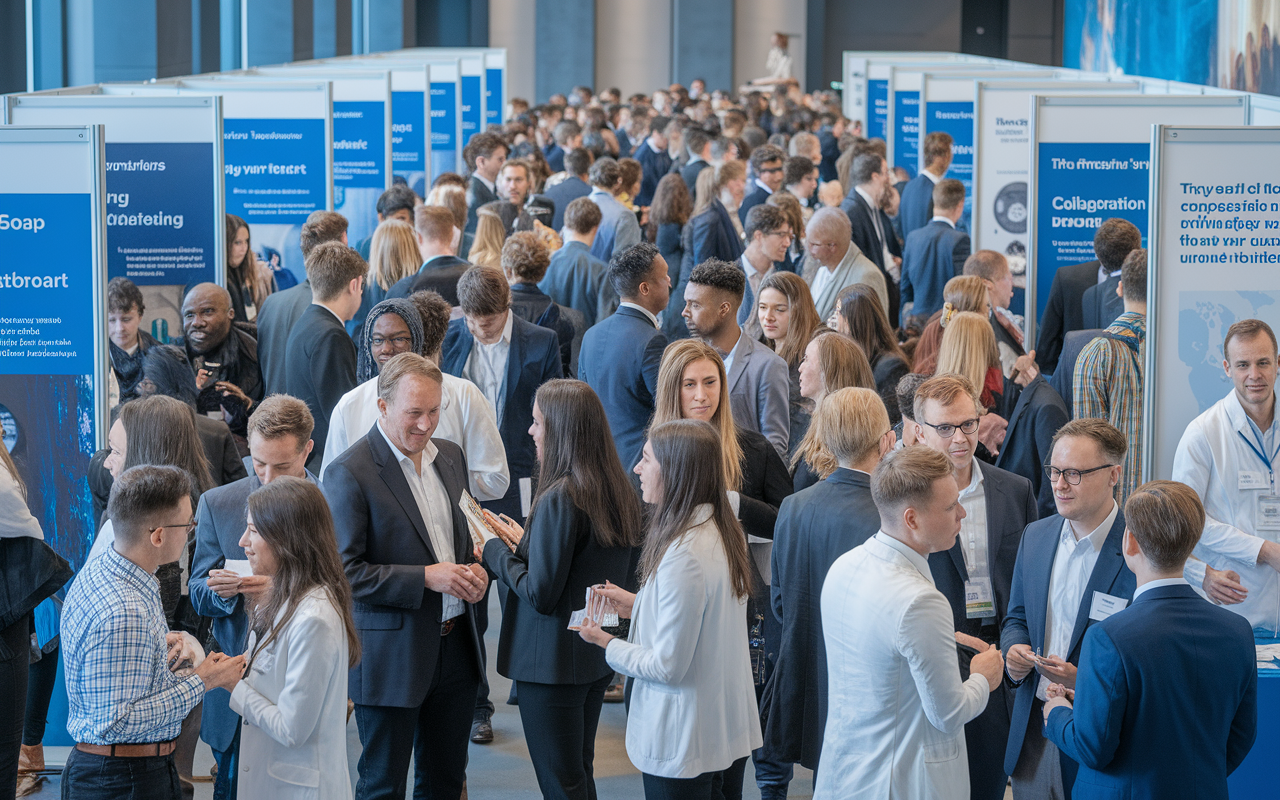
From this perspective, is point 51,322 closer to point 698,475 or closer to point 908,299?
point 698,475

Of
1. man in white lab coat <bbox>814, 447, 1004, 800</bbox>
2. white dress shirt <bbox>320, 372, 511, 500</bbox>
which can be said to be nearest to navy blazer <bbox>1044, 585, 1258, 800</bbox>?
man in white lab coat <bbox>814, 447, 1004, 800</bbox>

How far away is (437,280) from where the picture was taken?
618 cm

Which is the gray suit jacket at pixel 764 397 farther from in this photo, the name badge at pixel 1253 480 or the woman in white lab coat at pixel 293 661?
the woman in white lab coat at pixel 293 661

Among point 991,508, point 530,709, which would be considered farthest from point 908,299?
point 530,709

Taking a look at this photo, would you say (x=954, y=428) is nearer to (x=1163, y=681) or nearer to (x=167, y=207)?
(x=1163, y=681)

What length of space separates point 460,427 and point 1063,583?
2.02 m

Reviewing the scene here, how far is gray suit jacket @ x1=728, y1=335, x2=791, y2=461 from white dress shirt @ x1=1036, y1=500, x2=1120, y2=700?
1.45 m

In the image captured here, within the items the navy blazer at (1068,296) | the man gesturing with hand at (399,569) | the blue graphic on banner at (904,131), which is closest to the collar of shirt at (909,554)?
the man gesturing with hand at (399,569)

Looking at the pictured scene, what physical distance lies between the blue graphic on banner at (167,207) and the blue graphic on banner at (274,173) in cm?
167

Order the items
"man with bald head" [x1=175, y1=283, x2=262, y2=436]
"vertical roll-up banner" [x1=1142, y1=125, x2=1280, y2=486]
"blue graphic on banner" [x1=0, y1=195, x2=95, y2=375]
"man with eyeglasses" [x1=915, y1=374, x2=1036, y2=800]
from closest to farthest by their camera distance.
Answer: "man with eyeglasses" [x1=915, y1=374, x2=1036, y2=800]
"vertical roll-up banner" [x1=1142, y1=125, x2=1280, y2=486]
"blue graphic on banner" [x1=0, y1=195, x2=95, y2=375]
"man with bald head" [x1=175, y1=283, x2=262, y2=436]

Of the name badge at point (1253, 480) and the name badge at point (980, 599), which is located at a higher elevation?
the name badge at point (1253, 480)

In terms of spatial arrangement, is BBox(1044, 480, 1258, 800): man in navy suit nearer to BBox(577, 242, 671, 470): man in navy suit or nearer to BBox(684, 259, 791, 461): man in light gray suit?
BBox(684, 259, 791, 461): man in light gray suit

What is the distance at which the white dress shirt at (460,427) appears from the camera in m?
4.31

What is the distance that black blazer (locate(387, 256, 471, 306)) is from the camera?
6.17 meters
